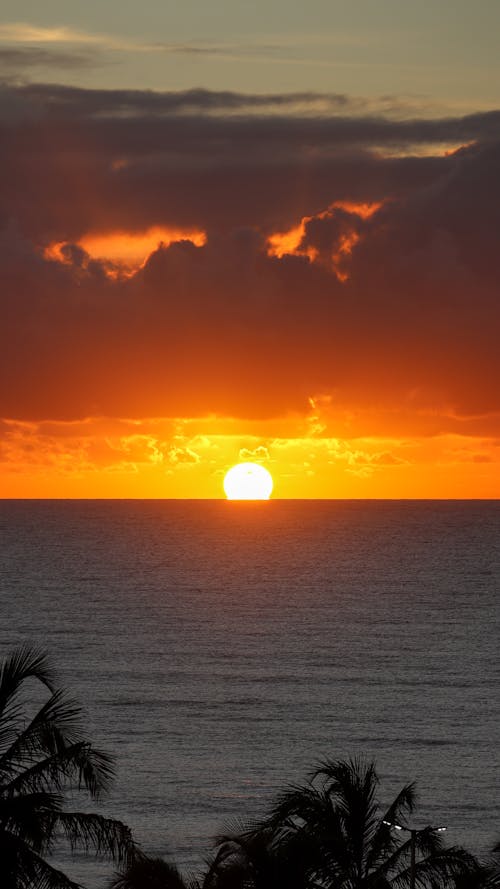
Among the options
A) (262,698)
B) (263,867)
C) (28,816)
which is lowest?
(263,867)

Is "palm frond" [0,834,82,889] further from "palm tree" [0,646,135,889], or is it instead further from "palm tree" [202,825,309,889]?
"palm tree" [202,825,309,889]

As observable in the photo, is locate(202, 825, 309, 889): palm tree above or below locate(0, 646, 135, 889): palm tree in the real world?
below

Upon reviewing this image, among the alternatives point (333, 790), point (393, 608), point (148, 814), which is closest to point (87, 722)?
point (148, 814)

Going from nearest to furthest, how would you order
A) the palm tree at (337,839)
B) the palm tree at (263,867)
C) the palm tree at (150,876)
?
the palm tree at (263,867)
the palm tree at (150,876)
the palm tree at (337,839)

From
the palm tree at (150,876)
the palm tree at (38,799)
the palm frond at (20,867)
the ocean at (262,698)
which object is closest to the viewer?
the palm frond at (20,867)

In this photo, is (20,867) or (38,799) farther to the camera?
(38,799)

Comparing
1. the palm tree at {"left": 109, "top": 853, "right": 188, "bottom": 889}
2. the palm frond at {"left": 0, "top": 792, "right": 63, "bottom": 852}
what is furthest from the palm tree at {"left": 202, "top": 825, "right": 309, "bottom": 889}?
A: the palm frond at {"left": 0, "top": 792, "right": 63, "bottom": 852}

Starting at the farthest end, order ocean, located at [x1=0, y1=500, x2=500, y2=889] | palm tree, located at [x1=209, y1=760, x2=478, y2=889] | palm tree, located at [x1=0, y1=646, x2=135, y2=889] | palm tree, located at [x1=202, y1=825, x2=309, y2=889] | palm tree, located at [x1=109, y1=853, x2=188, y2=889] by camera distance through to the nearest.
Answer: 1. ocean, located at [x1=0, y1=500, x2=500, y2=889]
2. palm tree, located at [x1=209, y1=760, x2=478, y2=889]
3. palm tree, located at [x1=109, y1=853, x2=188, y2=889]
4. palm tree, located at [x1=0, y1=646, x2=135, y2=889]
5. palm tree, located at [x1=202, y1=825, x2=309, y2=889]

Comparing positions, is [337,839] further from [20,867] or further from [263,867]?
[20,867]

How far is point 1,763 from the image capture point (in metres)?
27.5

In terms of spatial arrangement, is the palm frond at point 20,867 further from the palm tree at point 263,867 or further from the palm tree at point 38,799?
the palm tree at point 263,867

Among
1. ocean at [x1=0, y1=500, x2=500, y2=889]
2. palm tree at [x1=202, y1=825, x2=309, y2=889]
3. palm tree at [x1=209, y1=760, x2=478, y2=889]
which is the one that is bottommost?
palm tree at [x1=202, y1=825, x2=309, y2=889]

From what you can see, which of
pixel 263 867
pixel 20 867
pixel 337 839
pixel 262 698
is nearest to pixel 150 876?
pixel 20 867

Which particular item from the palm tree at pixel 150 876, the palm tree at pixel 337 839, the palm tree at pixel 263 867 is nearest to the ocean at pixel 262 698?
the palm tree at pixel 337 839
